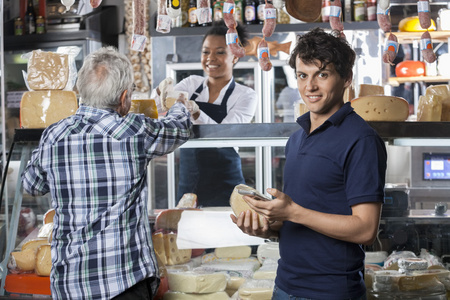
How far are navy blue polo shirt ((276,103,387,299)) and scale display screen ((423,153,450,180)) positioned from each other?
1556 millimetres

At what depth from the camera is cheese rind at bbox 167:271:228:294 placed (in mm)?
2092

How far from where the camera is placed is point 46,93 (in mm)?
2129

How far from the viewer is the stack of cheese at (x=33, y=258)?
212cm

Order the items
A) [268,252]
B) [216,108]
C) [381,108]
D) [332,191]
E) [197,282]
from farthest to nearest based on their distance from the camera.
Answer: [216,108] < [268,252] < [197,282] < [381,108] < [332,191]

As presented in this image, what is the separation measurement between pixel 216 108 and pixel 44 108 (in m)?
1.52

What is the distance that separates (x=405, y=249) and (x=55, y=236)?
52.0 inches

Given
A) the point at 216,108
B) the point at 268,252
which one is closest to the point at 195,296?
the point at 268,252

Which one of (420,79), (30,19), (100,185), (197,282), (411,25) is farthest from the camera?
(30,19)

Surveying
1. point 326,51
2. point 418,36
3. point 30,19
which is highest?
point 30,19

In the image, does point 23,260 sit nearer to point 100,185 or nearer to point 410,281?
point 100,185

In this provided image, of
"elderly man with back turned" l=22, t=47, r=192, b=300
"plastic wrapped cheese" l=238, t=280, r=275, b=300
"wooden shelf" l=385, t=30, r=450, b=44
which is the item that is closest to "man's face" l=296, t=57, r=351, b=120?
"elderly man with back turned" l=22, t=47, r=192, b=300

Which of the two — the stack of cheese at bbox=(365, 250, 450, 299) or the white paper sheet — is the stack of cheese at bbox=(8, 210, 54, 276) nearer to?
the white paper sheet

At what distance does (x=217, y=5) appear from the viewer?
434 cm

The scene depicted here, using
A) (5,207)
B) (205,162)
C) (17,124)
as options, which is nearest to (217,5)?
(205,162)
